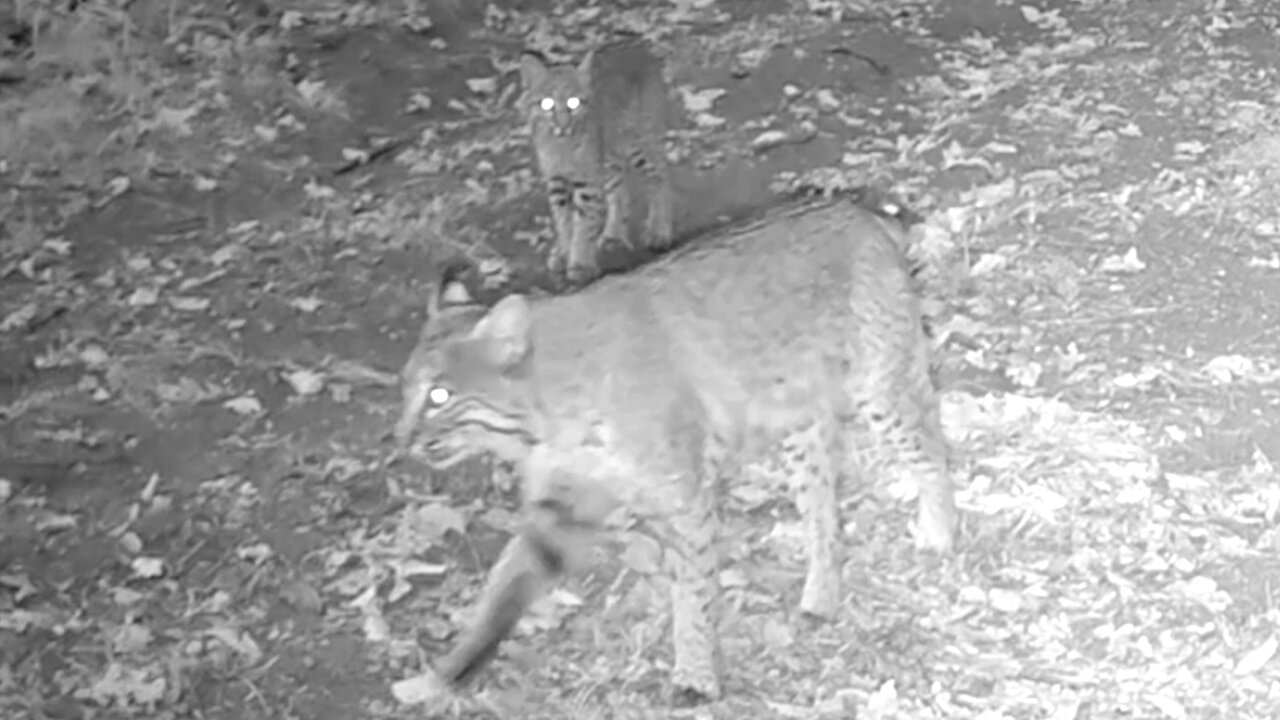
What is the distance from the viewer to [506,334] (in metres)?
1.50

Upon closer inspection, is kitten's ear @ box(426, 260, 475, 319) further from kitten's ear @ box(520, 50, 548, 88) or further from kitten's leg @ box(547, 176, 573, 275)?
kitten's ear @ box(520, 50, 548, 88)

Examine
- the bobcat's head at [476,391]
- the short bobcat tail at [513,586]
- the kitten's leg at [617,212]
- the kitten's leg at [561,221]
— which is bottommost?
the short bobcat tail at [513,586]

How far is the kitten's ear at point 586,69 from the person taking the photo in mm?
1807

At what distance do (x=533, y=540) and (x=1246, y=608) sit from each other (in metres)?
0.57

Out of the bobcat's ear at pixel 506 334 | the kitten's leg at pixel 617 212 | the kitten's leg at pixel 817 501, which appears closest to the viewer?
the bobcat's ear at pixel 506 334

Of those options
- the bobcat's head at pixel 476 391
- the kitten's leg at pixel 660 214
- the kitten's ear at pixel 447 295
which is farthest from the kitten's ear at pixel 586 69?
the bobcat's head at pixel 476 391

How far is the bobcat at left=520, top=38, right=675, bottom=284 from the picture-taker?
175 cm

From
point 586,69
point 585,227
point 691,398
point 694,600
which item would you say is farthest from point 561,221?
point 694,600

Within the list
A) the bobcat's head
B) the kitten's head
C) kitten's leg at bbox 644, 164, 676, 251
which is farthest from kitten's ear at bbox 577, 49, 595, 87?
the bobcat's head

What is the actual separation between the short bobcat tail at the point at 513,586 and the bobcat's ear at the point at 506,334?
13 cm

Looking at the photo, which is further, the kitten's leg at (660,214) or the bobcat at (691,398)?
the kitten's leg at (660,214)

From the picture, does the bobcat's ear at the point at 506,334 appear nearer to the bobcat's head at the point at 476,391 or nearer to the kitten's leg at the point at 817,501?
the bobcat's head at the point at 476,391

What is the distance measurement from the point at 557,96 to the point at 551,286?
0.18 metres

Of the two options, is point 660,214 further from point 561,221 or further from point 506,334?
point 506,334
